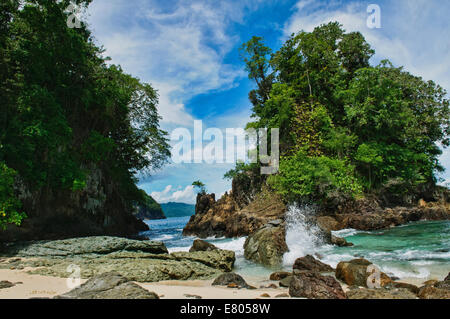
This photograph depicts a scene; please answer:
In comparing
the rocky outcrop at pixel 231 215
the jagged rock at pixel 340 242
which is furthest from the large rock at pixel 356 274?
the rocky outcrop at pixel 231 215

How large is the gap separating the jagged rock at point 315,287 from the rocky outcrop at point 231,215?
40.4ft

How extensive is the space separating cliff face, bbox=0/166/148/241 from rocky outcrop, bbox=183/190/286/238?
8466 millimetres

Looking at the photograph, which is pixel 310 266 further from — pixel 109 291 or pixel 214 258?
pixel 109 291

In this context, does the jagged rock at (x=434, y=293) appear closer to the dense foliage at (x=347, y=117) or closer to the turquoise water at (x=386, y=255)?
the turquoise water at (x=386, y=255)

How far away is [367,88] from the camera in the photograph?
25344 mm

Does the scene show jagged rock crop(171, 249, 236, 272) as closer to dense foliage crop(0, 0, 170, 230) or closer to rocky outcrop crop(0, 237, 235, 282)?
rocky outcrop crop(0, 237, 235, 282)

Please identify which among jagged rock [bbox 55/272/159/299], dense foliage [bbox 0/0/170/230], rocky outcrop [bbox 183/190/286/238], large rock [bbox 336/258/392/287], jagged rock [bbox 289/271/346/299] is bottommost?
rocky outcrop [bbox 183/190/286/238]

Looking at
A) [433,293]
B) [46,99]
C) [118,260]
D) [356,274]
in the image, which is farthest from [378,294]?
[46,99]

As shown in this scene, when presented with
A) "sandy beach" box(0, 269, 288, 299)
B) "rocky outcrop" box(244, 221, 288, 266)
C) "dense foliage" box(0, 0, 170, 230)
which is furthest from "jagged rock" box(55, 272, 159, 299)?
"dense foliage" box(0, 0, 170, 230)

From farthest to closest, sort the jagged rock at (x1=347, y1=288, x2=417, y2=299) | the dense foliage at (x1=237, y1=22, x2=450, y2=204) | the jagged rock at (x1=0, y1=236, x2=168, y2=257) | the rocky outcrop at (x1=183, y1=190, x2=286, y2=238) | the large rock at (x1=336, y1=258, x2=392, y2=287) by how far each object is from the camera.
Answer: the dense foliage at (x1=237, y1=22, x2=450, y2=204) < the rocky outcrop at (x1=183, y1=190, x2=286, y2=238) < the jagged rock at (x1=0, y1=236, x2=168, y2=257) < the large rock at (x1=336, y1=258, x2=392, y2=287) < the jagged rock at (x1=347, y1=288, x2=417, y2=299)

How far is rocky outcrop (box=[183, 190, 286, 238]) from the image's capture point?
70.2 ft

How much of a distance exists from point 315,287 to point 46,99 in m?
15.4

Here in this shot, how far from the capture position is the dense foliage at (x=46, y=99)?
12.7 meters
